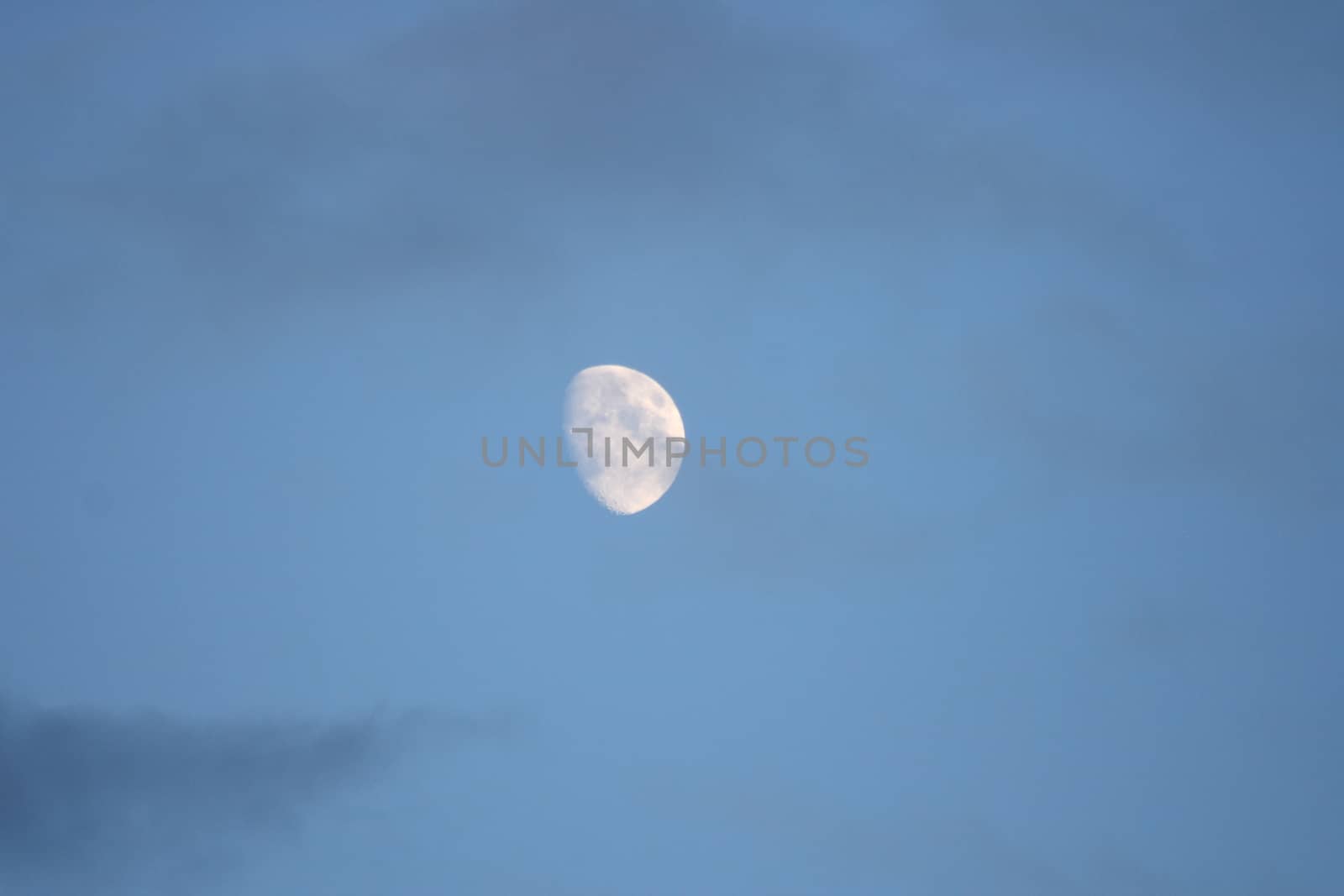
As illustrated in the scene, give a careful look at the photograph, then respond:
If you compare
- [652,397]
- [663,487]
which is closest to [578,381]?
[652,397]

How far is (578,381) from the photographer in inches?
3346

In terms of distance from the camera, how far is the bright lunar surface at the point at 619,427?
82125 millimetres

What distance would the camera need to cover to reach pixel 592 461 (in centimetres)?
8525

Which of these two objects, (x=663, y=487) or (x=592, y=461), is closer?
(x=592, y=461)

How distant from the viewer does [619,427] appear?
272 ft

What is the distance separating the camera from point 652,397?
280 feet

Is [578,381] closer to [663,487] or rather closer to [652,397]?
[652,397]

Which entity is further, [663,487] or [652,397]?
[663,487]

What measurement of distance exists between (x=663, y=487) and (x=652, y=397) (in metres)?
9.61

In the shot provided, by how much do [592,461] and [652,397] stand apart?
5465 mm

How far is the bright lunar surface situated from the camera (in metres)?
82.1

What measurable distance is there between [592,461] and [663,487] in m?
9.15

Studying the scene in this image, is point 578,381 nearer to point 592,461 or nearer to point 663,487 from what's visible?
point 592,461
